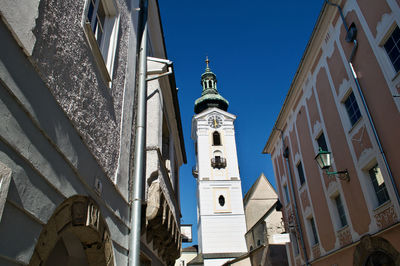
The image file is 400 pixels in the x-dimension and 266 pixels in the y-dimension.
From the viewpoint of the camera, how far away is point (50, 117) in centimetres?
280

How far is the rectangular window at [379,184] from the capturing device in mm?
9227

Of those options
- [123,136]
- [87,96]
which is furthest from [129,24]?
[87,96]

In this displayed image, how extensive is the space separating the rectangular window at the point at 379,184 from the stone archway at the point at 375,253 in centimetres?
118

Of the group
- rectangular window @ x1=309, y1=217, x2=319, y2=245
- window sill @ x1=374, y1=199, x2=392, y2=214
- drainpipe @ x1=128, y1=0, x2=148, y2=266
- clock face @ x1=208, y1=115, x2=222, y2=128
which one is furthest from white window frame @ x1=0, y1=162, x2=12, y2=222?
clock face @ x1=208, y1=115, x2=222, y2=128

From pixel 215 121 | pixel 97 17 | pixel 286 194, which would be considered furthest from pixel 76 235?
pixel 215 121

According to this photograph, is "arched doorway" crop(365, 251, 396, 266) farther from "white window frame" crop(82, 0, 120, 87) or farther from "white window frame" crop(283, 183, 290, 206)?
"white window frame" crop(283, 183, 290, 206)

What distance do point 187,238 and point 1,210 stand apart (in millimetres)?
14489

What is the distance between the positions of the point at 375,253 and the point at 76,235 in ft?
30.0

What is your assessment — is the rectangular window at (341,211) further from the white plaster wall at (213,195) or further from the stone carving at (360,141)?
the white plaster wall at (213,195)

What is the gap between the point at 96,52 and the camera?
4.15 metres

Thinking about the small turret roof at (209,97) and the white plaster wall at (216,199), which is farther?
the small turret roof at (209,97)

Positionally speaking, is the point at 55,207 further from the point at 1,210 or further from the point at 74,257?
the point at 74,257

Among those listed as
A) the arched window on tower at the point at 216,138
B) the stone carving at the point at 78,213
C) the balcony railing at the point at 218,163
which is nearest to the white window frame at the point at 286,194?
the stone carving at the point at 78,213

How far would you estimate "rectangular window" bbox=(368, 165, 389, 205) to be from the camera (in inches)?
363
